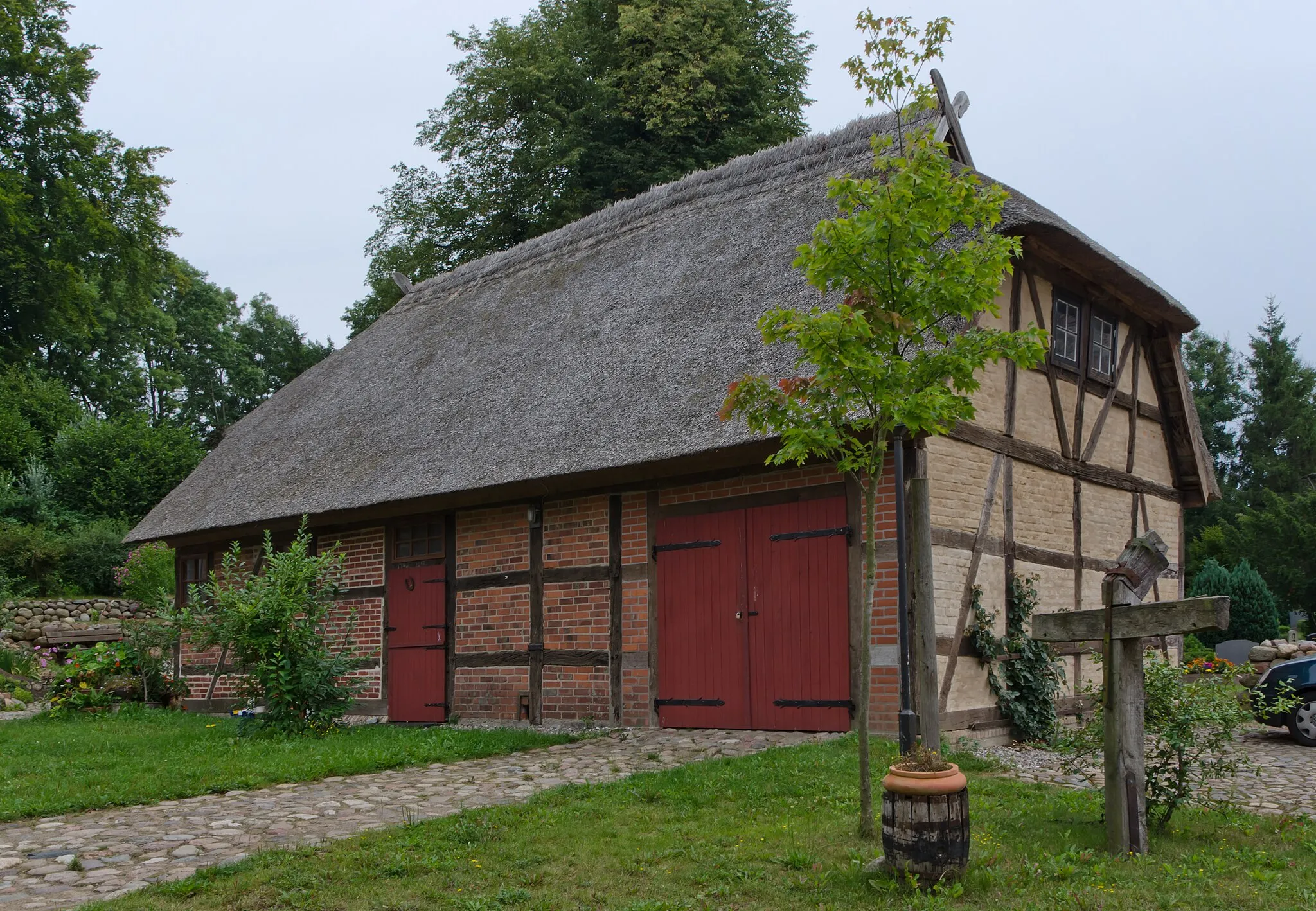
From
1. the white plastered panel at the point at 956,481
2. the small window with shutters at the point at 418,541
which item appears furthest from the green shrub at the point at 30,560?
the white plastered panel at the point at 956,481

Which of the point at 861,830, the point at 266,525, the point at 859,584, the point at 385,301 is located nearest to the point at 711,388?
the point at 859,584

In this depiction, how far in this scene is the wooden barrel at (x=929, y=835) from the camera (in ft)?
14.1

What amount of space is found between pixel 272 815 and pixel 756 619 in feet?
13.4

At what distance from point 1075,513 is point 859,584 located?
126 inches

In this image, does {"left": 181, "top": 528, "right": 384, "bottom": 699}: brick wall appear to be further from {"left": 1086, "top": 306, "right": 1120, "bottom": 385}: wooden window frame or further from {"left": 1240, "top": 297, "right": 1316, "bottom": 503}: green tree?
{"left": 1240, "top": 297, "right": 1316, "bottom": 503}: green tree

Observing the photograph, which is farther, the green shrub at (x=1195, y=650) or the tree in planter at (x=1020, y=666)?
the green shrub at (x=1195, y=650)

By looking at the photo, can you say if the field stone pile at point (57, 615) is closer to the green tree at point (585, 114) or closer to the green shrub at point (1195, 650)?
the green tree at point (585, 114)

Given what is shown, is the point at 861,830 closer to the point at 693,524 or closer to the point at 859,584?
the point at 859,584

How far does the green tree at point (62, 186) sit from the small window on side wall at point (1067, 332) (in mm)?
18257

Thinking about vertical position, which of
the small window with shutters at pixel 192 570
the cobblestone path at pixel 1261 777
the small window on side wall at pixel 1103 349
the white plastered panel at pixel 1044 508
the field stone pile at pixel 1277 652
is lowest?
the cobblestone path at pixel 1261 777

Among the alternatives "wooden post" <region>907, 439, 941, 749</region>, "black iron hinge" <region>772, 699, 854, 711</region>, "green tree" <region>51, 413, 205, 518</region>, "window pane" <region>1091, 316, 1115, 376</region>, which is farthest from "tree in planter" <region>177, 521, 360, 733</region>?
"green tree" <region>51, 413, 205, 518</region>

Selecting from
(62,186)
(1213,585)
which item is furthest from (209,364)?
(1213,585)

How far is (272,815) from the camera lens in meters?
6.03

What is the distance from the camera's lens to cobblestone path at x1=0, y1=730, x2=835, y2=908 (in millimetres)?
4797
